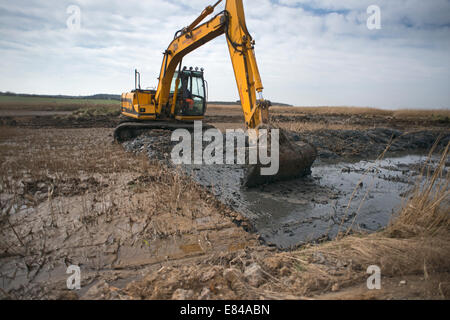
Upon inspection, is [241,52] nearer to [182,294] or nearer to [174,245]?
[174,245]

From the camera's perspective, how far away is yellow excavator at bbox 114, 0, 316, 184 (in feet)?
17.4

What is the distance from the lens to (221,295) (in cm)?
183

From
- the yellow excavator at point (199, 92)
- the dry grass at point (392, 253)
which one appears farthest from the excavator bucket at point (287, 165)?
the dry grass at point (392, 253)

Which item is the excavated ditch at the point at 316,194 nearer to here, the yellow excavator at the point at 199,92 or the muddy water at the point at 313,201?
the muddy water at the point at 313,201

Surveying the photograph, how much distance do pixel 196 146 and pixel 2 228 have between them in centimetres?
527

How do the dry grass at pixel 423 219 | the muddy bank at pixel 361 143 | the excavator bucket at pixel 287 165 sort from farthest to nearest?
the muddy bank at pixel 361 143
the excavator bucket at pixel 287 165
the dry grass at pixel 423 219

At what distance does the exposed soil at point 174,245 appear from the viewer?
1958 mm

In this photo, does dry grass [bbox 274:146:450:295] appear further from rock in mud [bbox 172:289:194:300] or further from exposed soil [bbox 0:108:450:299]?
rock in mud [bbox 172:289:194:300]

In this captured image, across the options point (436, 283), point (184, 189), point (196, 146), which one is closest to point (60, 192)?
point (184, 189)

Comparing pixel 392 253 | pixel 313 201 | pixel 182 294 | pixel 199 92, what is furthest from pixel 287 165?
pixel 199 92

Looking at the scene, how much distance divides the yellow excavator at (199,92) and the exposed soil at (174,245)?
0.86 metres

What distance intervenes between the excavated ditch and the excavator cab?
4.65 feet
